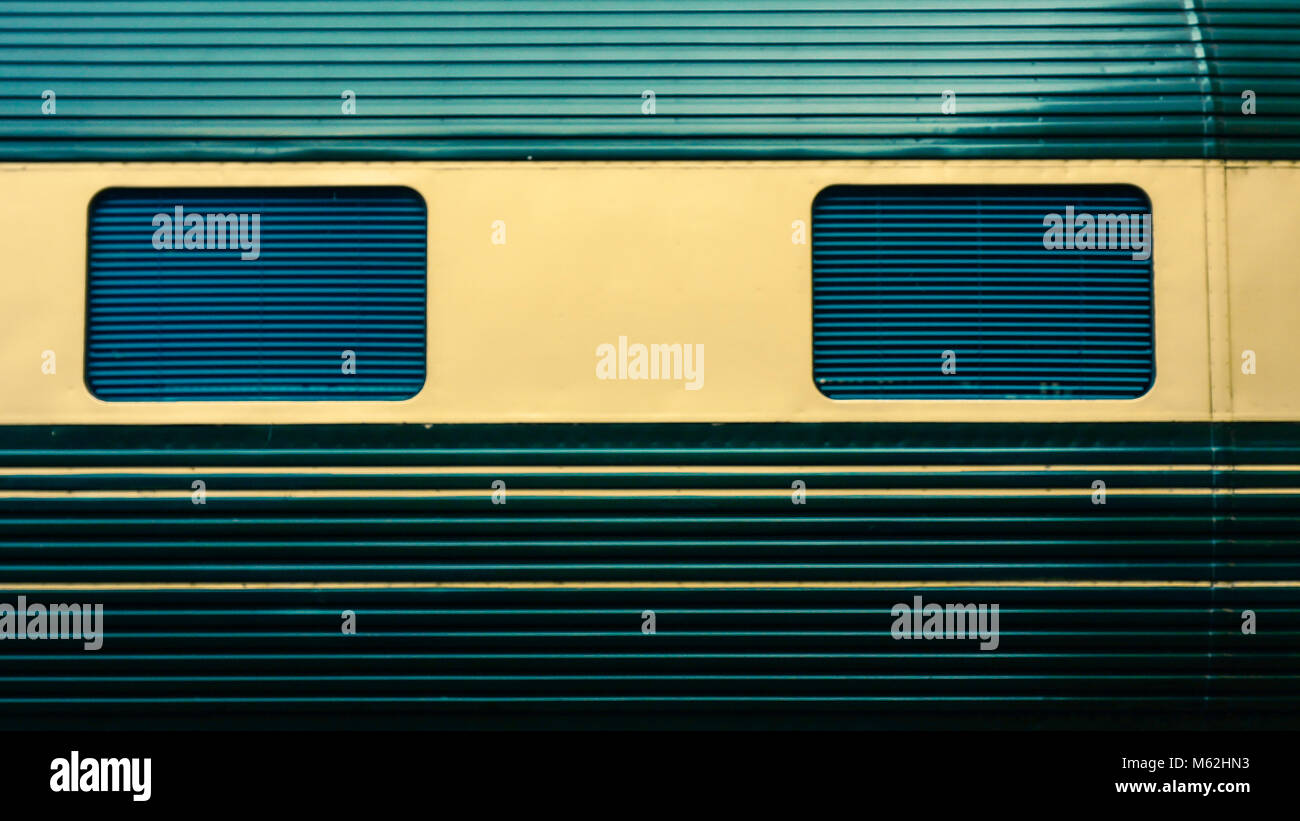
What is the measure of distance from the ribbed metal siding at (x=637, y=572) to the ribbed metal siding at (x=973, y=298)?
17 cm

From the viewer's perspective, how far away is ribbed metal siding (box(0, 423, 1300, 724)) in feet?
8.80

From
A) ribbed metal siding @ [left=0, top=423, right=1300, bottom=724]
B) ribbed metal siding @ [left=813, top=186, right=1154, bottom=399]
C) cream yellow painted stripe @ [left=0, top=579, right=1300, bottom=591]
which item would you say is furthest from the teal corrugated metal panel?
cream yellow painted stripe @ [left=0, top=579, right=1300, bottom=591]

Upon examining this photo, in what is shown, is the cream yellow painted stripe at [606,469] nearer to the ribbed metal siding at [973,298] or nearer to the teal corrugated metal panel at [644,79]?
the ribbed metal siding at [973,298]

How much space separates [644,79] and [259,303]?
1.38 m

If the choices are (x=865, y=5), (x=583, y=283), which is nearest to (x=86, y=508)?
(x=583, y=283)

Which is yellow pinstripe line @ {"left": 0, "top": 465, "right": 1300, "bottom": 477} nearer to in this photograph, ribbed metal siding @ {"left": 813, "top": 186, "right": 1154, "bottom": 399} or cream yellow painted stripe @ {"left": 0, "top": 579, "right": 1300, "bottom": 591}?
ribbed metal siding @ {"left": 813, "top": 186, "right": 1154, "bottom": 399}

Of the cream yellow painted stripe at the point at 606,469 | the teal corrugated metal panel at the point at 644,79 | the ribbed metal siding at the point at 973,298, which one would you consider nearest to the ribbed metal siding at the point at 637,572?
the cream yellow painted stripe at the point at 606,469

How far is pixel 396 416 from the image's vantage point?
2.70 meters

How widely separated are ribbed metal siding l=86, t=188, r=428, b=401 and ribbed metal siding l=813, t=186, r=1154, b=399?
1304mm

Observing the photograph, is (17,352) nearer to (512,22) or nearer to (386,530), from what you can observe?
(386,530)

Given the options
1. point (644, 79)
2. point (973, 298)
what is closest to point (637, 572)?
point (973, 298)

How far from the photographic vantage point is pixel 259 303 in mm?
2732

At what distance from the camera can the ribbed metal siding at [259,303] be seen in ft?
8.92

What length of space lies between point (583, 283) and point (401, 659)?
4.16ft
